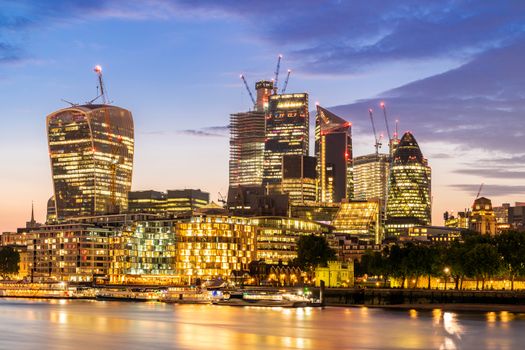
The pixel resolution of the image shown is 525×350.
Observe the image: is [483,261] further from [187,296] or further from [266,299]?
[187,296]

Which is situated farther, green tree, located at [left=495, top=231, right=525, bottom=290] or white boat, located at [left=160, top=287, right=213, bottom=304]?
white boat, located at [left=160, top=287, right=213, bottom=304]

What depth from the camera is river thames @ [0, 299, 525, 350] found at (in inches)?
4063

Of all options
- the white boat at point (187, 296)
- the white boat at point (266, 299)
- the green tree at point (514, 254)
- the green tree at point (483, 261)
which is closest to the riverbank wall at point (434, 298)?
the green tree at point (483, 261)

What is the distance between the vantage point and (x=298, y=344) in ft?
338

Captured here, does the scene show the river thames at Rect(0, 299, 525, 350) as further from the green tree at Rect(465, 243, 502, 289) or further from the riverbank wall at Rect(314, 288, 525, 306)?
the green tree at Rect(465, 243, 502, 289)

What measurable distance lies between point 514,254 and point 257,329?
8385cm

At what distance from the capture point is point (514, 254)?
187m

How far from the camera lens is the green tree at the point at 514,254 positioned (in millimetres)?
186962

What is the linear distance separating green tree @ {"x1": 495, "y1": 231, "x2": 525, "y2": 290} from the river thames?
34958 mm

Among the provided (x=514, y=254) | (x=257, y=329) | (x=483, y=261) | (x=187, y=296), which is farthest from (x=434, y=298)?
A: (x=257, y=329)

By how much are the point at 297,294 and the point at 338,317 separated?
43.8 m

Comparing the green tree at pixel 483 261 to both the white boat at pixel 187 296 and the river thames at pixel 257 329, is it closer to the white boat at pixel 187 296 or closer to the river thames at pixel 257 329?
the river thames at pixel 257 329

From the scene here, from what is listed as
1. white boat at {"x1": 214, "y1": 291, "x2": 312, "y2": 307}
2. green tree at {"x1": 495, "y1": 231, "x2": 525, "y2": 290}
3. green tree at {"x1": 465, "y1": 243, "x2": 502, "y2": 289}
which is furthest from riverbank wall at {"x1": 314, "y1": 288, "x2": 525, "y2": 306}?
white boat at {"x1": 214, "y1": 291, "x2": 312, "y2": 307}

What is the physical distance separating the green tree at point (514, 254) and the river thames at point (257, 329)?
115 ft
